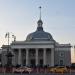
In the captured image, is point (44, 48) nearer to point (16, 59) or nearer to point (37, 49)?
point (37, 49)

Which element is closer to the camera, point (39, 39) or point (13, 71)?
point (13, 71)

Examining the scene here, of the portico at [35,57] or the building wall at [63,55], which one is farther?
the building wall at [63,55]

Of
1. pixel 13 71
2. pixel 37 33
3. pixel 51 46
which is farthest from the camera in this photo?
pixel 37 33

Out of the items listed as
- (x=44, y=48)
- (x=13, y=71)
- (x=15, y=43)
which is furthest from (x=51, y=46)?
(x=13, y=71)

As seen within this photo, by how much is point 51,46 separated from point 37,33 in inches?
368

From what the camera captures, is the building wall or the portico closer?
the portico

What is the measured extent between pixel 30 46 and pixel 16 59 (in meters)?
6.71

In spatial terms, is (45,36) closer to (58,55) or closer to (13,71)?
(58,55)

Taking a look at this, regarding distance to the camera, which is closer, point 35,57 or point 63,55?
point 35,57

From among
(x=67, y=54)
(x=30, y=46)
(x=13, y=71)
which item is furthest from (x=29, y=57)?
(x=13, y=71)

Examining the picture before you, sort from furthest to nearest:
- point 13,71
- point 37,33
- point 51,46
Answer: point 37,33 < point 51,46 < point 13,71

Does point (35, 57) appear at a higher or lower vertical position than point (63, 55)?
lower

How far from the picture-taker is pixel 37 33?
11812cm

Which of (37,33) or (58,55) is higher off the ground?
(37,33)
